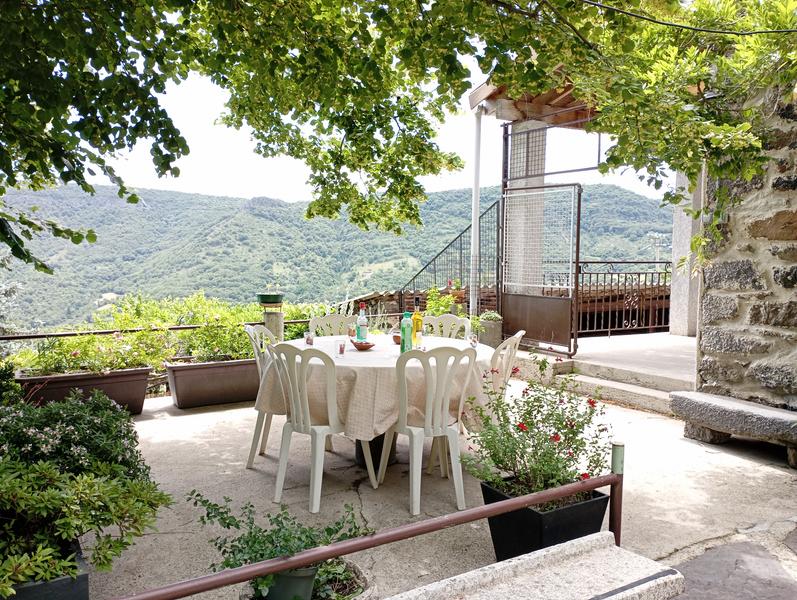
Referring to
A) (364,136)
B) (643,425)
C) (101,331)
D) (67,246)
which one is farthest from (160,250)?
(643,425)

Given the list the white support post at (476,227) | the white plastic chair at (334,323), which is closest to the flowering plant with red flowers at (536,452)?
the white plastic chair at (334,323)

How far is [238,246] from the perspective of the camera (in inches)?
743

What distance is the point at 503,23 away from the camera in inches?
125

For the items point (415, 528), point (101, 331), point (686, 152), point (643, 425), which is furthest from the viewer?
point (101, 331)

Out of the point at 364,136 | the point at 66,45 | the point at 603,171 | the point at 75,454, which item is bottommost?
the point at 75,454

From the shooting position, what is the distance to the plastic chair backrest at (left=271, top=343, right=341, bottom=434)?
3.45 meters

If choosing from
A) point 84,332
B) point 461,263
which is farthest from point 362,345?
point 461,263

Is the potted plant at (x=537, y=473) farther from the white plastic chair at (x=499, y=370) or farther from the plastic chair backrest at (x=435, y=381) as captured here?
the white plastic chair at (x=499, y=370)

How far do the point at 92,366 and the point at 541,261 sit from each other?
5.51 meters

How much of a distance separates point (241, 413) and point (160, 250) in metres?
→ 15.2

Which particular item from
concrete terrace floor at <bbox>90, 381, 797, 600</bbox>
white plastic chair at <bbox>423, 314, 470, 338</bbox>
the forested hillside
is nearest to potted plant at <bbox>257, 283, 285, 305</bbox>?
concrete terrace floor at <bbox>90, 381, 797, 600</bbox>

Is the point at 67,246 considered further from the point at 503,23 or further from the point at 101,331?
the point at 503,23

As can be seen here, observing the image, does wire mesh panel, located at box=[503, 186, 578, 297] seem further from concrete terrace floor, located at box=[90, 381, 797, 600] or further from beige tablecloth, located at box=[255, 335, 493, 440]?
beige tablecloth, located at box=[255, 335, 493, 440]

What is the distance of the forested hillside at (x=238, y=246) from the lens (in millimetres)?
16109
